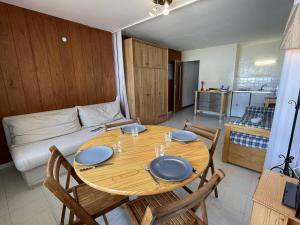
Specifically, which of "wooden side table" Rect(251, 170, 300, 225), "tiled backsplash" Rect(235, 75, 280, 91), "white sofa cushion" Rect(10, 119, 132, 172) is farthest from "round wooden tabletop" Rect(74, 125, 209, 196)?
"tiled backsplash" Rect(235, 75, 280, 91)

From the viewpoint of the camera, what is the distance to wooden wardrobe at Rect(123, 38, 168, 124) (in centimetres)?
336

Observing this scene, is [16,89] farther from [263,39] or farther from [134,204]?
[263,39]

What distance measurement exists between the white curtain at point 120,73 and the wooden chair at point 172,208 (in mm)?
2430

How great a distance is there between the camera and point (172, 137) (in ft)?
4.61

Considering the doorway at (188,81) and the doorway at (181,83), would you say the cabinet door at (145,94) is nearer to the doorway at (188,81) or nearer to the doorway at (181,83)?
the doorway at (181,83)

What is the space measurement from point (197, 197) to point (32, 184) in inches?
80.0

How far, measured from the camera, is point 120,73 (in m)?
3.28

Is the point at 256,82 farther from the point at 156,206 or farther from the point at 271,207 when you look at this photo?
the point at 156,206

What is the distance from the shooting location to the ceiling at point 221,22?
2.25 m

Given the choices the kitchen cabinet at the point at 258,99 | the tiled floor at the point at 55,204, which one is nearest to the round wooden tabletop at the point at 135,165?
the tiled floor at the point at 55,204

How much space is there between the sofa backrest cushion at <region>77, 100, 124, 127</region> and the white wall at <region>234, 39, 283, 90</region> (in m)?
4.19

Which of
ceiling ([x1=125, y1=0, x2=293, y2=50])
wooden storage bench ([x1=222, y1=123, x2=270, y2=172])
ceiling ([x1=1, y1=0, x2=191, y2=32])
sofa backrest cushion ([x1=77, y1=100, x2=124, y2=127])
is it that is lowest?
wooden storage bench ([x1=222, y1=123, x2=270, y2=172])

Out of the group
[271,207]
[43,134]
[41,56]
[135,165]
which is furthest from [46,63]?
[271,207]

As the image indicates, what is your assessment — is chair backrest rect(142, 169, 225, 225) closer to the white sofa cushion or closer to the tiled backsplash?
the white sofa cushion
